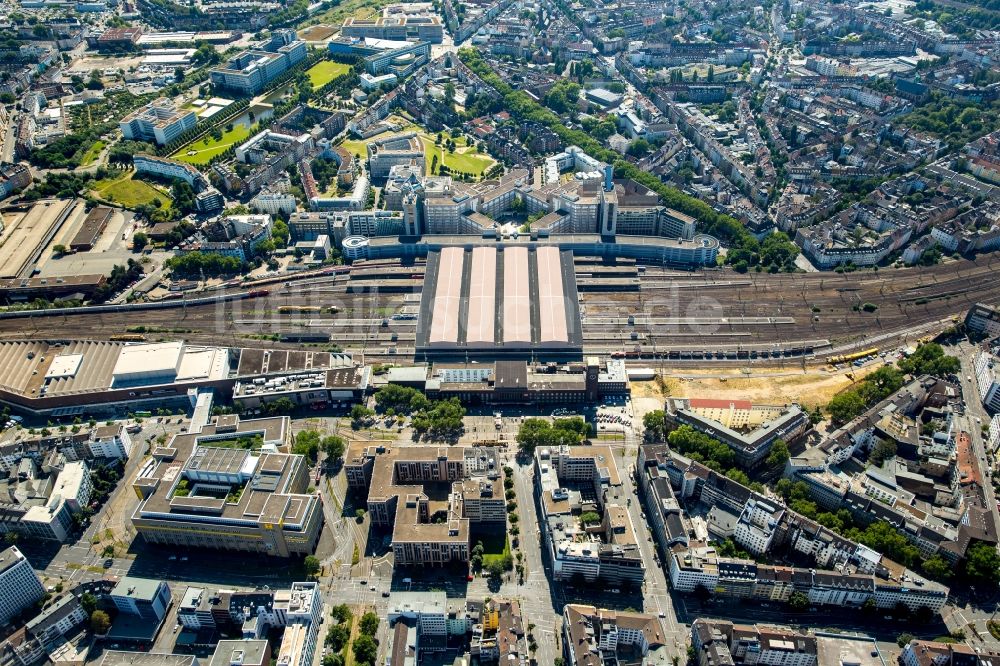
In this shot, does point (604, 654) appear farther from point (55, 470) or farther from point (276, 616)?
point (55, 470)

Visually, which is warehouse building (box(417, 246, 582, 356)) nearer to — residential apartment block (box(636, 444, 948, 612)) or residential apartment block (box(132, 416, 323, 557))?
residential apartment block (box(132, 416, 323, 557))

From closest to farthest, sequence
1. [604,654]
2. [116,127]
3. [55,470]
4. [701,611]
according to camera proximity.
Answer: [604,654]
[701,611]
[55,470]
[116,127]

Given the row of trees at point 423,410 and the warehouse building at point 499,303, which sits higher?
the warehouse building at point 499,303

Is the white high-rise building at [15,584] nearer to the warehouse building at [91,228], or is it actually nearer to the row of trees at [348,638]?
the row of trees at [348,638]

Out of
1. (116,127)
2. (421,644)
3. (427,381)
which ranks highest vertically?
(116,127)

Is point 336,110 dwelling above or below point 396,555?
above

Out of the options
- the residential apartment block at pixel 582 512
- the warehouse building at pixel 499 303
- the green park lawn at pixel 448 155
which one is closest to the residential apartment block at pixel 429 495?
the residential apartment block at pixel 582 512

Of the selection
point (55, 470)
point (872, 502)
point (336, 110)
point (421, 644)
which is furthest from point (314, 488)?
point (336, 110)
